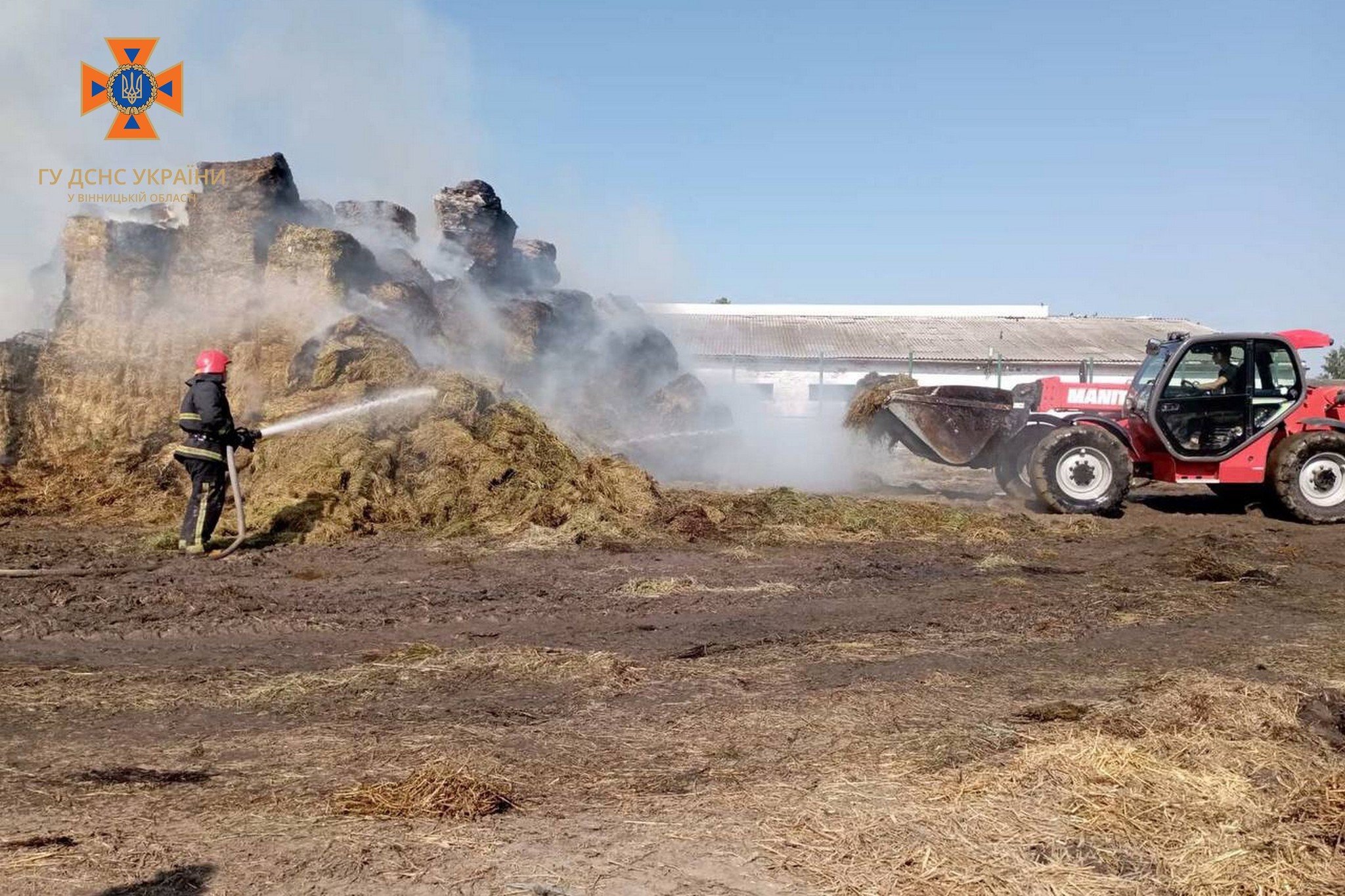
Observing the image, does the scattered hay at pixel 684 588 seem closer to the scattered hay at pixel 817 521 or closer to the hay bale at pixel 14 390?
the scattered hay at pixel 817 521

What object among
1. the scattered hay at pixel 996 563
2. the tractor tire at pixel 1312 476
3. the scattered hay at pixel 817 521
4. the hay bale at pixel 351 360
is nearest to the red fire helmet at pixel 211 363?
the hay bale at pixel 351 360

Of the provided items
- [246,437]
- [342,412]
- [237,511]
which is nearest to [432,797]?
[237,511]

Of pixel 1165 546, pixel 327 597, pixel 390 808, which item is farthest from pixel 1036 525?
pixel 390 808

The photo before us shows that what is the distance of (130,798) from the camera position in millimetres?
4270

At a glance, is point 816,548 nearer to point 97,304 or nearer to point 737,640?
point 737,640

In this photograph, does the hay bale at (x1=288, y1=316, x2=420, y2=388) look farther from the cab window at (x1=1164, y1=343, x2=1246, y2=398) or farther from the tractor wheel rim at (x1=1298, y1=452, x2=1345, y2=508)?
the tractor wheel rim at (x1=1298, y1=452, x2=1345, y2=508)

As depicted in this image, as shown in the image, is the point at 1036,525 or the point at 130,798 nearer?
the point at 130,798

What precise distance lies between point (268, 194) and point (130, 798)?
13937 millimetres

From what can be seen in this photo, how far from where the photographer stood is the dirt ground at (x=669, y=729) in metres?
3.72

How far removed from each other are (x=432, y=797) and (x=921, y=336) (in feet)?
139

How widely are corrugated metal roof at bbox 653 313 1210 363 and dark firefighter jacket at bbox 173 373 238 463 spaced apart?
25757mm

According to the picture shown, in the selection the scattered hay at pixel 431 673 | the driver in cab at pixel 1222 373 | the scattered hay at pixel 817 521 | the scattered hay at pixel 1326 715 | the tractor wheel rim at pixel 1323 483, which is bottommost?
the scattered hay at pixel 1326 715

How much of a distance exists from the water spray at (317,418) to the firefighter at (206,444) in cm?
15

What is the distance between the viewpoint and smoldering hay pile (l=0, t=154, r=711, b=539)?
1264cm
